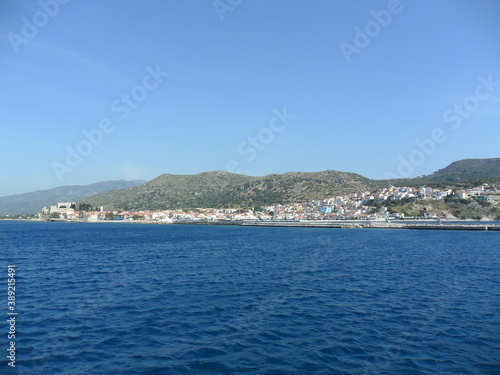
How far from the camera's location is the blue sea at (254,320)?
29.1ft

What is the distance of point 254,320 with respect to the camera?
1190 centimetres

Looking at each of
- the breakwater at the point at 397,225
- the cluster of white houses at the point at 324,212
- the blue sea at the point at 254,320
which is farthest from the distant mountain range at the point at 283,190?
the blue sea at the point at 254,320

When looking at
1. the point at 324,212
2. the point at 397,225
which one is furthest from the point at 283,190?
the point at 397,225

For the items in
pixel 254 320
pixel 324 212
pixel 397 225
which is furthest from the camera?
pixel 324 212

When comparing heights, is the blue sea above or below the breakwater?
above

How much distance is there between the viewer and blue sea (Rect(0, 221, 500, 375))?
886 centimetres

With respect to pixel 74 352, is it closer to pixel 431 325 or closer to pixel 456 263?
pixel 431 325

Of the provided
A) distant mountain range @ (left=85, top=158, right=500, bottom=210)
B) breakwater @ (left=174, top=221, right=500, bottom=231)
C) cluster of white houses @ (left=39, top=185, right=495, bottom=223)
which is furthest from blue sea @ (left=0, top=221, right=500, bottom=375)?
distant mountain range @ (left=85, top=158, right=500, bottom=210)

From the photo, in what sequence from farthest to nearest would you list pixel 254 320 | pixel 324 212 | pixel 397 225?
pixel 324 212 < pixel 397 225 < pixel 254 320

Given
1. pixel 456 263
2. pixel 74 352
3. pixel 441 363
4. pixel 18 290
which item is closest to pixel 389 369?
pixel 441 363

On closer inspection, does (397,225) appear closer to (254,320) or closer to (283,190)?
(254,320)

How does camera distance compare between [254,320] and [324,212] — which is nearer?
[254,320]

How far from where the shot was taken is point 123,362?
878 centimetres

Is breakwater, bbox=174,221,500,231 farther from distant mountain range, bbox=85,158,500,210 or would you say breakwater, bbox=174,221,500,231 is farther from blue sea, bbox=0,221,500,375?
distant mountain range, bbox=85,158,500,210
